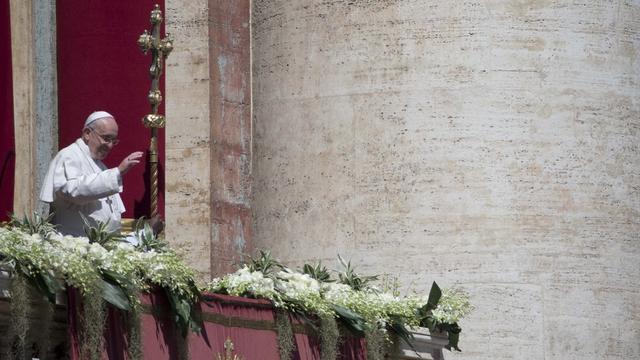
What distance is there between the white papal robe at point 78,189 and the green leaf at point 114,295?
1529mm

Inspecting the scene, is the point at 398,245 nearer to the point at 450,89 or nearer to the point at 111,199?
the point at 450,89

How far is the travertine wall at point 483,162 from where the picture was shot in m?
20.6

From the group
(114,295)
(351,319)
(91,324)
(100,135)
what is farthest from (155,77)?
(91,324)

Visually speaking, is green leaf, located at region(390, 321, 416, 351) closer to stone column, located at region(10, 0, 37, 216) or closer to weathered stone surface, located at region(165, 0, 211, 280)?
weathered stone surface, located at region(165, 0, 211, 280)

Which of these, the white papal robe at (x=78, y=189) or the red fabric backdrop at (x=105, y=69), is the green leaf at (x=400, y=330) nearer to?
the white papal robe at (x=78, y=189)

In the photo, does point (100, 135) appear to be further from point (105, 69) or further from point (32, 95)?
point (105, 69)

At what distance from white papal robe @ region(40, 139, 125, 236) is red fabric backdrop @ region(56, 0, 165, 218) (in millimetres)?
4261

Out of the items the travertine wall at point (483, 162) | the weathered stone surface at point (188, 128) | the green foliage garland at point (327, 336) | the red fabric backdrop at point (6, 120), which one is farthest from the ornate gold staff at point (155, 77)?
the green foliage garland at point (327, 336)

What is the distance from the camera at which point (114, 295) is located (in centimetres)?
1409

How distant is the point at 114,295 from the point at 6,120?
6.33m

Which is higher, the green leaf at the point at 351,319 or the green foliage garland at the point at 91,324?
the green foliage garland at the point at 91,324

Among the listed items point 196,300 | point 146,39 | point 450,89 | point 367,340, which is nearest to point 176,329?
point 196,300

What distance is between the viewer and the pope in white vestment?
15.6 metres

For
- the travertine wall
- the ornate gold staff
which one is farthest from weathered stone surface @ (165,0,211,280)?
the ornate gold staff
